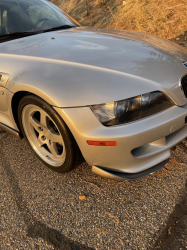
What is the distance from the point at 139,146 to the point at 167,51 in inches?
44.0

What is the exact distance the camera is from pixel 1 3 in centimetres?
283

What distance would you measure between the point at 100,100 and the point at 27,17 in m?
1.98

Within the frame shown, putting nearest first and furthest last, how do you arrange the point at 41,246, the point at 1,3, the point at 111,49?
1. the point at 41,246
2. the point at 111,49
3. the point at 1,3

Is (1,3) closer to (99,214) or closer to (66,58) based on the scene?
(66,58)

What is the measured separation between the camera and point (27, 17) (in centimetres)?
283

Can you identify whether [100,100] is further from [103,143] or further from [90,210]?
[90,210]

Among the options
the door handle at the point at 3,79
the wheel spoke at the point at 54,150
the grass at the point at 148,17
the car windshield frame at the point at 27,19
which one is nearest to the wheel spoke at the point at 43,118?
the wheel spoke at the point at 54,150

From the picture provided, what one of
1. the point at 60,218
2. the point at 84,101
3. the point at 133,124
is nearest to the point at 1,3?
the point at 84,101

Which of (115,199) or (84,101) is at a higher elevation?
(84,101)

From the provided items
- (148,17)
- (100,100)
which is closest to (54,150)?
(100,100)

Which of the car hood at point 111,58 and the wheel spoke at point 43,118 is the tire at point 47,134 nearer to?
the wheel spoke at point 43,118

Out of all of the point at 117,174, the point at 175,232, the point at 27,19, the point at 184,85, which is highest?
the point at 27,19

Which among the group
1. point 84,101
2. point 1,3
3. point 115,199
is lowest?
point 115,199

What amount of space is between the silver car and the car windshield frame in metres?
0.50
